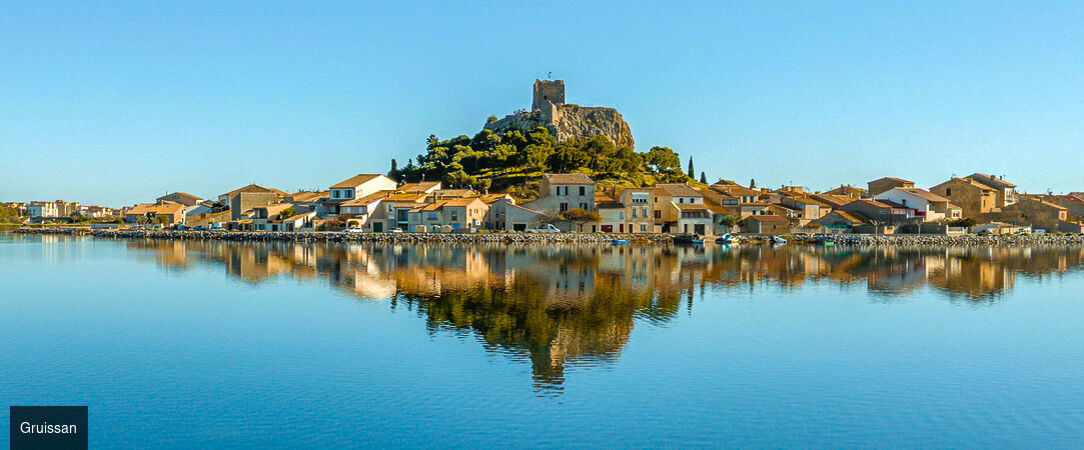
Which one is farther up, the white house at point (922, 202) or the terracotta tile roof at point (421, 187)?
the terracotta tile roof at point (421, 187)

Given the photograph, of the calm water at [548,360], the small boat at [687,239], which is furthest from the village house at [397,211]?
the calm water at [548,360]

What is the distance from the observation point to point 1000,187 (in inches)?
2958

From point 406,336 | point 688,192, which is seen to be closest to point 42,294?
point 406,336

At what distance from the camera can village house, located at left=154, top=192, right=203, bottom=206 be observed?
9494 centimetres

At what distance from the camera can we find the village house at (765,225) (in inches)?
2320

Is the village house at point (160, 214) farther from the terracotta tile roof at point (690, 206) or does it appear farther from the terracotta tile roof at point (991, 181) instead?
the terracotta tile roof at point (991, 181)

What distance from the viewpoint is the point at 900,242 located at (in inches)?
2237

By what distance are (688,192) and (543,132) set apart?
1766 centimetres

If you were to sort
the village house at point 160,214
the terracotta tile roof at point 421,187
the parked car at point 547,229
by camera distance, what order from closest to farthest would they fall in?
the parked car at point 547,229 → the terracotta tile roof at point 421,187 → the village house at point 160,214

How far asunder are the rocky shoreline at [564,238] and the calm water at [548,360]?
24.0 metres

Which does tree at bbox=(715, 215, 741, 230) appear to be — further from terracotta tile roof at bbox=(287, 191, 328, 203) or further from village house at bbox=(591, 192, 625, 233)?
terracotta tile roof at bbox=(287, 191, 328, 203)

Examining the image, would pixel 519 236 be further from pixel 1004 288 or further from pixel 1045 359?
pixel 1045 359

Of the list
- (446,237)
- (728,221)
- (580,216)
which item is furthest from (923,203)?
(446,237)

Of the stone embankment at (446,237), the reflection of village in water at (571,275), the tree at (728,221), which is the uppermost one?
the tree at (728,221)
